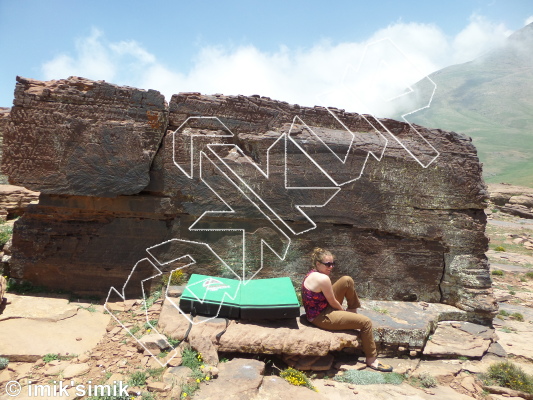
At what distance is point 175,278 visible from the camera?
5.69 metres

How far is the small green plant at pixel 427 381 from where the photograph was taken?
168 inches

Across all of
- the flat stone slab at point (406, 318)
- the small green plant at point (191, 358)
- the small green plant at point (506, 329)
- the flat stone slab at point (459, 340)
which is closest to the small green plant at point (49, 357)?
the small green plant at point (191, 358)

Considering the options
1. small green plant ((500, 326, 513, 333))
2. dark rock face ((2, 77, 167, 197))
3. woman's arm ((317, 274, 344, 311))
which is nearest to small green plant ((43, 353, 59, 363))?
dark rock face ((2, 77, 167, 197))

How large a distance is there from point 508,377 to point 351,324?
6.63 feet

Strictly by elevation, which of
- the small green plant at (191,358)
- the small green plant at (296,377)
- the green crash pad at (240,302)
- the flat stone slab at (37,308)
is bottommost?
the small green plant at (296,377)

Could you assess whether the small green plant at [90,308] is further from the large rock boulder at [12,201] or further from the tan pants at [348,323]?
the large rock boulder at [12,201]

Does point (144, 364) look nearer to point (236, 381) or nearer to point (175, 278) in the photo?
point (236, 381)

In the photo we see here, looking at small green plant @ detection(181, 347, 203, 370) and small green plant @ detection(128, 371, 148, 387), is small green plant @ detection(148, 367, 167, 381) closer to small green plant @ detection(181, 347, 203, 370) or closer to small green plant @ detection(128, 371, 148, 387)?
small green plant @ detection(128, 371, 148, 387)

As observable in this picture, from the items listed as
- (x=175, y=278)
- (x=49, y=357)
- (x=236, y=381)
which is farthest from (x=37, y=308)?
(x=236, y=381)

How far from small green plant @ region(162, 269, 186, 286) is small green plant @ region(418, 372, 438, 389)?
11.6 feet

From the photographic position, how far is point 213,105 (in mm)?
5715

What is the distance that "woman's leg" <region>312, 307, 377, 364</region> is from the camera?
A: 4.42 metres

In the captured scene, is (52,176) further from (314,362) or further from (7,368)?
(314,362)

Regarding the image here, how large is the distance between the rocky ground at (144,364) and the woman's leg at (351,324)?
0.26 metres
